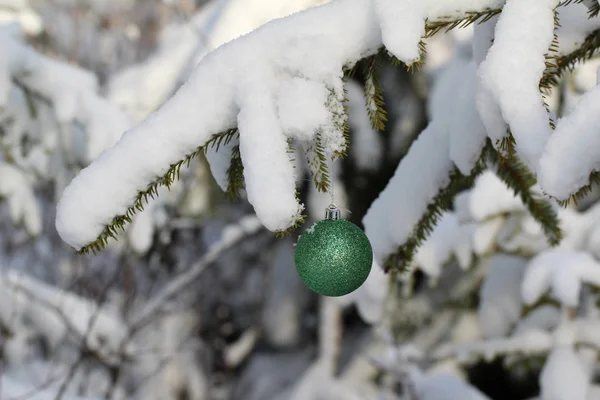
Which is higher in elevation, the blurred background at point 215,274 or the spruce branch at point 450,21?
the blurred background at point 215,274

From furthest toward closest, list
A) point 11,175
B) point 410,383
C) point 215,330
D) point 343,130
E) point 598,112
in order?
point 215,330 → point 11,175 → point 410,383 → point 343,130 → point 598,112

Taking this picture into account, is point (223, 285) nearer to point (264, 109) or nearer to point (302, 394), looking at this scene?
point (302, 394)

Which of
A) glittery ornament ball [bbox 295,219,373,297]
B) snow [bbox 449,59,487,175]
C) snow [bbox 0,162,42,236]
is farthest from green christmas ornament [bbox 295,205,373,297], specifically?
snow [bbox 0,162,42,236]

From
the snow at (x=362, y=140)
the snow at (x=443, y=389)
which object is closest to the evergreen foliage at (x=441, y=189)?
the snow at (x=443, y=389)

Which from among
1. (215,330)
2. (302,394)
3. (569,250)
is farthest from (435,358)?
(215,330)

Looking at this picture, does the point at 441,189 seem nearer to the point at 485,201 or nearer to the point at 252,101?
the point at 252,101

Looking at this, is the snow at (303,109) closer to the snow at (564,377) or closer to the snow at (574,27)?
the snow at (574,27)
